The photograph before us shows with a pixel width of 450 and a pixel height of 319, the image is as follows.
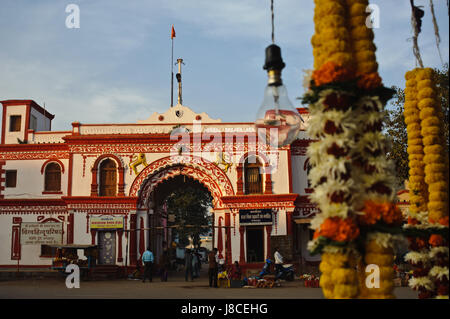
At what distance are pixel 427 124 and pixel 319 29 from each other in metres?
3.71

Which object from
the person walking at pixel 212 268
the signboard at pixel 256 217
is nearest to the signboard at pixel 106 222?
the signboard at pixel 256 217

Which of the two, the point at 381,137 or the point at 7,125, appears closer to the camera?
the point at 381,137

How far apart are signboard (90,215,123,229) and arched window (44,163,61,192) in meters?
3.32

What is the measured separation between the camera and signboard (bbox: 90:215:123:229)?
2234cm

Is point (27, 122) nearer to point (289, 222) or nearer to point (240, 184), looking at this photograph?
point (240, 184)

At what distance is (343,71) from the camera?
5328 mm

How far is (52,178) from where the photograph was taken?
79.7 ft

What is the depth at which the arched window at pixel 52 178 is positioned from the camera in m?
24.2

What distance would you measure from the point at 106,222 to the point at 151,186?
2.89 m

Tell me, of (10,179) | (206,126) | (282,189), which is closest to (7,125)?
(10,179)

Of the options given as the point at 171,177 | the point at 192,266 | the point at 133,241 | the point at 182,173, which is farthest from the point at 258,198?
the point at 133,241

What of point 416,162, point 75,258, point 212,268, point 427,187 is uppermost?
point 416,162

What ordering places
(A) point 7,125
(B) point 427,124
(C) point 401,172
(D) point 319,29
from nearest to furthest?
(D) point 319,29, (B) point 427,124, (C) point 401,172, (A) point 7,125
